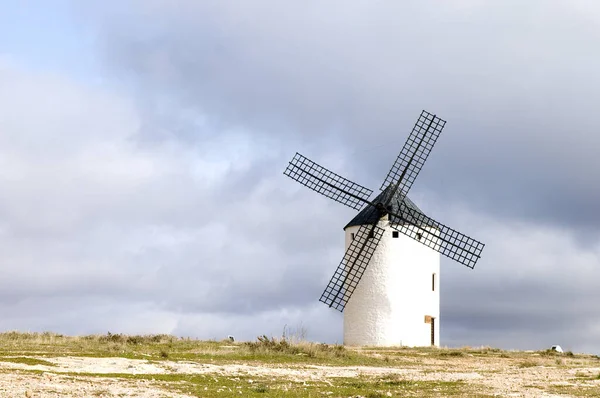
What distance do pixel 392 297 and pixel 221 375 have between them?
20739 millimetres

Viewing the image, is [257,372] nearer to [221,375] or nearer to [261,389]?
[221,375]

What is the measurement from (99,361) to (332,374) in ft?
22.3

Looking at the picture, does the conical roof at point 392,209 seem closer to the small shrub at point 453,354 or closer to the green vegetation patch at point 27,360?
the small shrub at point 453,354

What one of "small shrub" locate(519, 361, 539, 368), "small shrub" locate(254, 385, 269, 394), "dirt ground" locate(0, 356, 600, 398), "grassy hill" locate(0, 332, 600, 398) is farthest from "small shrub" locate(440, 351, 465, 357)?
"small shrub" locate(254, 385, 269, 394)

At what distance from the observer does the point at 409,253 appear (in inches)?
1645

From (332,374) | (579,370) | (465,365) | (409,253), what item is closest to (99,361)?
(332,374)

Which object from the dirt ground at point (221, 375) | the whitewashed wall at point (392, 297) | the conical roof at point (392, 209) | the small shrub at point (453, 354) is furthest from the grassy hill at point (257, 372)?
the conical roof at point (392, 209)

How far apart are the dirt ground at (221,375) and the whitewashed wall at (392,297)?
1193cm

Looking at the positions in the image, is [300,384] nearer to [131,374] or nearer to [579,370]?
[131,374]

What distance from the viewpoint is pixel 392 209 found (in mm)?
41875

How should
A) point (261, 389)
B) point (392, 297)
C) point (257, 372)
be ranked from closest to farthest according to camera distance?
point (261, 389)
point (257, 372)
point (392, 297)

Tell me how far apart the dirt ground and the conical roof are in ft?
43.6

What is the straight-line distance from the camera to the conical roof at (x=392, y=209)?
41878 millimetres

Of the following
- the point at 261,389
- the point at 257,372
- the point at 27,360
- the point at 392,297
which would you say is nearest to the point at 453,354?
the point at 392,297
